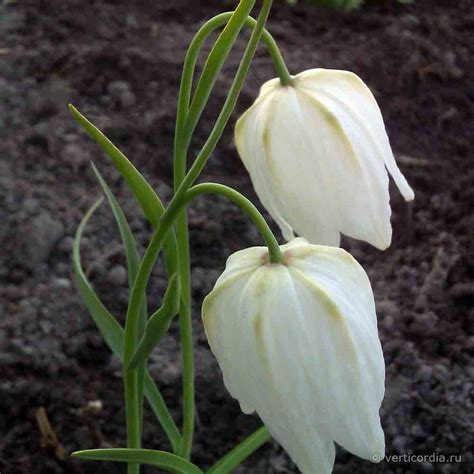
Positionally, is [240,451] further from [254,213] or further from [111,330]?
[254,213]

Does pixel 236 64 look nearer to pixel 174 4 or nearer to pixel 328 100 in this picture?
pixel 174 4

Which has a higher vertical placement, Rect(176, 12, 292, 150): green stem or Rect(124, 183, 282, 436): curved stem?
Rect(176, 12, 292, 150): green stem

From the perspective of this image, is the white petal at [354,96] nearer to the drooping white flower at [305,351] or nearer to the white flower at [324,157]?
the white flower at [324,157]

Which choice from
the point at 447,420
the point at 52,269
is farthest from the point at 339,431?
the point at 52,269

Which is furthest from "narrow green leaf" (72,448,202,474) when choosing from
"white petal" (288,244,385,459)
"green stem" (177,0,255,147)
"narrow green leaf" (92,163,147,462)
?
"green stem" (177,0,255,147)

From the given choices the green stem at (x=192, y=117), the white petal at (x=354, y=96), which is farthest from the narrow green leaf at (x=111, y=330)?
the white petal at (x=354, y=96)

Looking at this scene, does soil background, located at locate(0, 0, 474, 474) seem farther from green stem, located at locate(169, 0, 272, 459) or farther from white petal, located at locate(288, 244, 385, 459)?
white petal, located at locate(288, 244, 385, 459)

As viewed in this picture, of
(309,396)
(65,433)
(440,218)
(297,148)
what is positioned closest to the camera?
(309,396)
